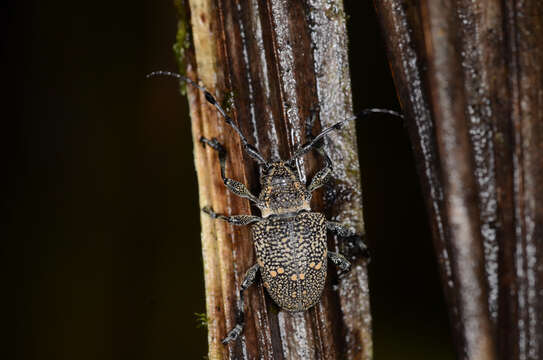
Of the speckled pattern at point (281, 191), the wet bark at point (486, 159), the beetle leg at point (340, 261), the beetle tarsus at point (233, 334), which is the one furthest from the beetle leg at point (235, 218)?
the wet bark at point (486, 159)

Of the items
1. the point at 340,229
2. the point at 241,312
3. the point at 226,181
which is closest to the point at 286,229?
the point at 340,229

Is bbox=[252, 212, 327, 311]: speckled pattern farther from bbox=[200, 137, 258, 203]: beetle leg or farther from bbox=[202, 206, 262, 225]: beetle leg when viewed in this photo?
bbox=[200, 137, 258, 203]: beetle leg

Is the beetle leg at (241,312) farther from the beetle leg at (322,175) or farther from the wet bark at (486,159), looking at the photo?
the wet bark at (486,159)

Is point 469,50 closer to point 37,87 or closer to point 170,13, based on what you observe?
point 170,13

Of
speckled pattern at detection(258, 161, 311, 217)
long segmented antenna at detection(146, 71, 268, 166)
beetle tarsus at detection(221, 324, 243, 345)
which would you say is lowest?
beetle tarsus at detection(221, 324, 243, 345)

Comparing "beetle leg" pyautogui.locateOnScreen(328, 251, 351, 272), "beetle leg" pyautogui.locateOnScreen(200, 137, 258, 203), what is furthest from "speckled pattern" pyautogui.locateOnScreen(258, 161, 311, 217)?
"beetle leg" pyautogui.locateOnScreen(328, 251, 351, 272)

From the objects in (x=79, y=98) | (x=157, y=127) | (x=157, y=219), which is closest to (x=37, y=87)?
(x=79, y=98)

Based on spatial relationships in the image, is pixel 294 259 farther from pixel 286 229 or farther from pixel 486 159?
pixel 486 159
